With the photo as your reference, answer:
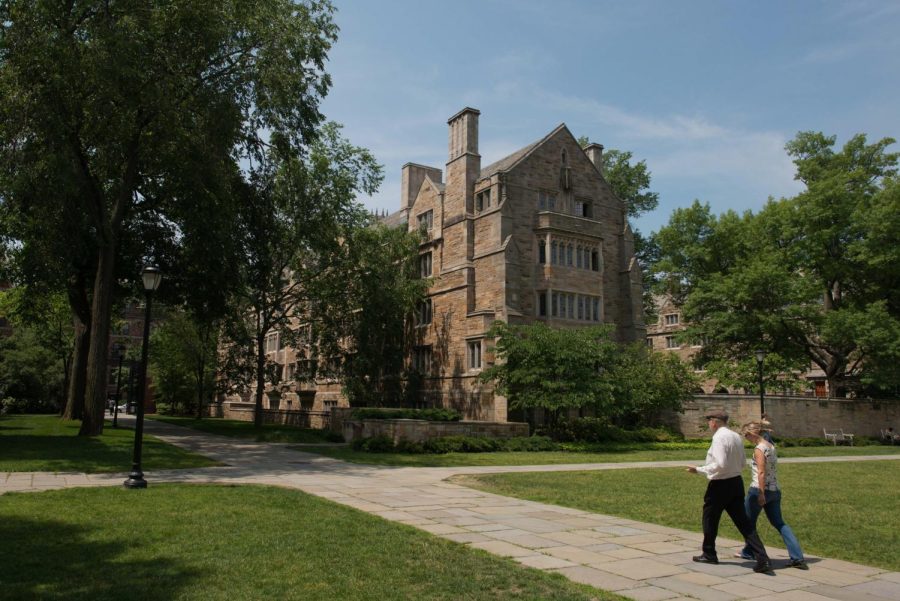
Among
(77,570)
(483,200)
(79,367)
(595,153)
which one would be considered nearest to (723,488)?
(77,570)

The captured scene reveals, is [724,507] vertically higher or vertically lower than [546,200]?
lower

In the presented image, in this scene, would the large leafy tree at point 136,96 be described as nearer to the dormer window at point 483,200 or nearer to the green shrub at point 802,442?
the dormer window at point 483,200

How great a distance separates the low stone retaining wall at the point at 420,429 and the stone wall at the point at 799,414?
433 inches

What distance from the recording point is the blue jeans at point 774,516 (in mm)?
7762

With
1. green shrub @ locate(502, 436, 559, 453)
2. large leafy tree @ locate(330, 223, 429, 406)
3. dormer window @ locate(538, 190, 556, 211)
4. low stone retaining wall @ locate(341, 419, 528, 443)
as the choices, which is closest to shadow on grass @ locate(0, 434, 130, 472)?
low stone retaining wall @ locate(341, 419, 528, 443)

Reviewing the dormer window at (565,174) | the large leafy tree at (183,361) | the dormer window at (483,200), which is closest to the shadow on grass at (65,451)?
the large leafy tree at (183,361)

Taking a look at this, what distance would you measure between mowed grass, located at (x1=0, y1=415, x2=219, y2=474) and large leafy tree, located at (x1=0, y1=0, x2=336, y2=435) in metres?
1.92

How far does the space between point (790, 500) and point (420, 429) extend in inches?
569

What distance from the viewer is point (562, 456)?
24.1 meters

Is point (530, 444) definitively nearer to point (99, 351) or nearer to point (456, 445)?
point (456, 445)

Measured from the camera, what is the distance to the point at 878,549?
8.78m

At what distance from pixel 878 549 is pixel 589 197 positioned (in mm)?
30518

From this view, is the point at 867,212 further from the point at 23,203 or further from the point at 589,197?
the point at 23,203

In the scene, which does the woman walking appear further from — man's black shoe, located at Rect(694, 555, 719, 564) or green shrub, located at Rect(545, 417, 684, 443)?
green shrub, located at Rect(545, 417, 684, 443)
